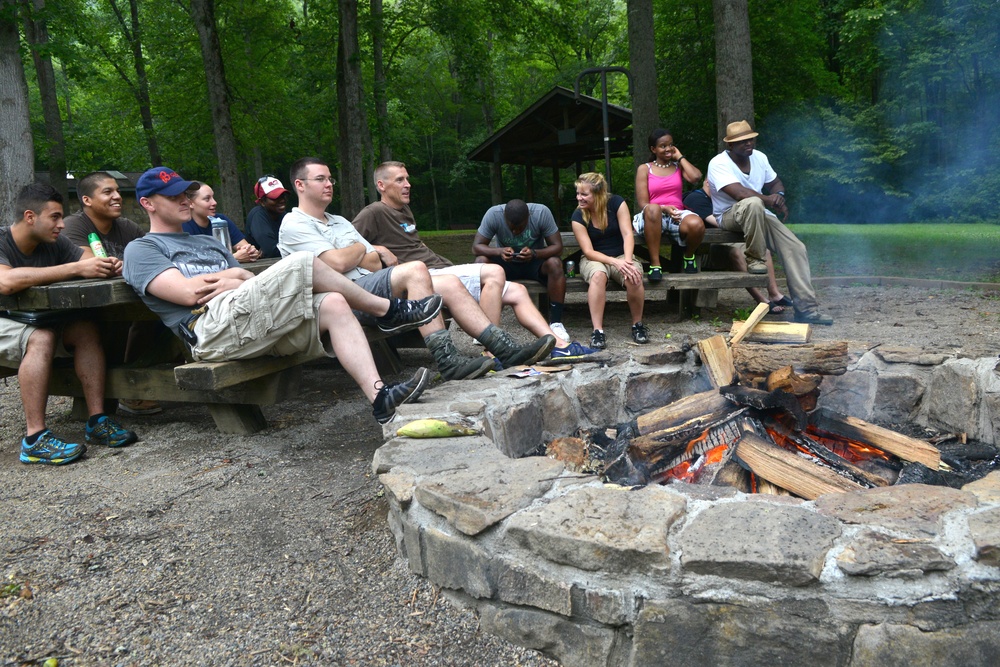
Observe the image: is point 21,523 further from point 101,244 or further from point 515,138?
point 515,138

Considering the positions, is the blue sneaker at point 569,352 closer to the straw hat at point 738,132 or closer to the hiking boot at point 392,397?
the hiking boot at point 392,397

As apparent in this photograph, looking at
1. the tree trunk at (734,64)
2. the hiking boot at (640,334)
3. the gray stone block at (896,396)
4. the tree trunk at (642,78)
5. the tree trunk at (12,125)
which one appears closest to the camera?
the gray stone block at (896,396)

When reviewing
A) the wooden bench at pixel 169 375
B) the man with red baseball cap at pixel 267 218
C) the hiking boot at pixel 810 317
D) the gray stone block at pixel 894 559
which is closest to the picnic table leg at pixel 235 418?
the wooden bench at pixel 169 375

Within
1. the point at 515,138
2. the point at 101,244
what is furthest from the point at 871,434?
the point at 515,138

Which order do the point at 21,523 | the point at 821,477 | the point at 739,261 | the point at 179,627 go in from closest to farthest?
the point at 179,627
the point at 821,477
the point at 21,523
the point at 739,261

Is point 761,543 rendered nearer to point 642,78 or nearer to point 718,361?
point 718,361

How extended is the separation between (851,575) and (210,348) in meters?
2.84

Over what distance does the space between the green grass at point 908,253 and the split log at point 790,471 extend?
6236 mm

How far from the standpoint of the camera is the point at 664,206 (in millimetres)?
6457

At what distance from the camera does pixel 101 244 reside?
4242 millimetres

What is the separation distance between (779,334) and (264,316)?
2.68 m

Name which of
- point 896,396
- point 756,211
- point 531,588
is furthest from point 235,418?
point 756,211

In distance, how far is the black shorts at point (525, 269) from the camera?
598cm

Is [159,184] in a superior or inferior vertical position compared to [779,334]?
superior
